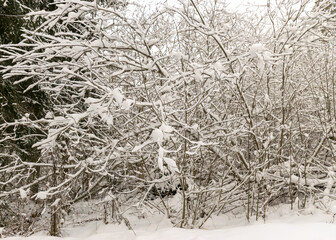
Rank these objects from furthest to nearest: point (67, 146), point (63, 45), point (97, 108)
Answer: point (67, 146)
point (63, 45)
point (97, 108)

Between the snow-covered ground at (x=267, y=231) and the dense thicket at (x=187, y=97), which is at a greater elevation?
the dense thicket at (x=187, y=97)

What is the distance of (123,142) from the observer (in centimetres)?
487

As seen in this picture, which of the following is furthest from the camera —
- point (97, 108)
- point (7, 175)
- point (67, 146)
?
point (7, 175)

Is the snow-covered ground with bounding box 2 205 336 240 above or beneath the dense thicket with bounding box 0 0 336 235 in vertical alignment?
beneath

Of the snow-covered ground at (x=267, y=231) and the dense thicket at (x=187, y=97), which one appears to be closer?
the snow-covered ground at (x=267, y=231)

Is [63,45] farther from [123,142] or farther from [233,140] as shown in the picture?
[233,140]

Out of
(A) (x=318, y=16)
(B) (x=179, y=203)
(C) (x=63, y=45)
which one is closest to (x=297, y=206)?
(B) (x=179, y=203)

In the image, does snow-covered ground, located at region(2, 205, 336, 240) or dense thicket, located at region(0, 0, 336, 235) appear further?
dense thicket, located at region(0, 0, 336, 235)

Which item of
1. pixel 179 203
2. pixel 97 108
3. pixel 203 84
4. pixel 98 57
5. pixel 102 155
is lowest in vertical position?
pixel 179 203

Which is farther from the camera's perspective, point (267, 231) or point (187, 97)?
point (187, 97)

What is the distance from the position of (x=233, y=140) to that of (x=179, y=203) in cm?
149

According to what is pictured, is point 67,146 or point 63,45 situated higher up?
point 63,45

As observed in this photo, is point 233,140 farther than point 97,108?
Yes

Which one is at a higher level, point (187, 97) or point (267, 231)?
point (187, 97)
